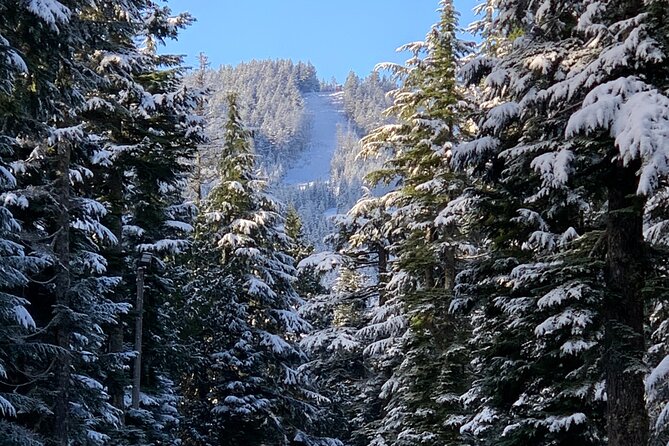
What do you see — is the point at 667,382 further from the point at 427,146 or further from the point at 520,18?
the point at 427,146

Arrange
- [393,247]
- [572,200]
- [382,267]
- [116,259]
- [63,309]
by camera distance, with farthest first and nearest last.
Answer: [382,267], [393,247], [116,259], [63,309], [572,200]

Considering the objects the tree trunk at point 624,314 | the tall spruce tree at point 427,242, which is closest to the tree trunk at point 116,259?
the tall spruce tree at point 427,242

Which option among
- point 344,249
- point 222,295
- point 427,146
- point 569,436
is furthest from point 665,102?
point 222,295

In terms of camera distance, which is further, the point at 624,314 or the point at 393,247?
the point at 393,247

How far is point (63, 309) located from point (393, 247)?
9.53m

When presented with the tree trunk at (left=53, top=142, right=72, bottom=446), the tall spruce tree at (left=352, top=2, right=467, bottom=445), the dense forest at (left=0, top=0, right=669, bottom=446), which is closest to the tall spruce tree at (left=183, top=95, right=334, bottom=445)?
the dense forest at (left=0, top=0, right=669, bottom=446)

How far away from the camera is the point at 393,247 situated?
62.0 ft

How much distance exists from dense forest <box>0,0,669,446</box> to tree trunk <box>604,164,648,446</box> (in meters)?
0.03

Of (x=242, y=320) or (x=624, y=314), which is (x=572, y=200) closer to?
(x=624, y=314)

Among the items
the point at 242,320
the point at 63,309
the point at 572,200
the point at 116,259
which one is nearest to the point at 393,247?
the point at 116,259

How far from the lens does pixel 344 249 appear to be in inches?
923

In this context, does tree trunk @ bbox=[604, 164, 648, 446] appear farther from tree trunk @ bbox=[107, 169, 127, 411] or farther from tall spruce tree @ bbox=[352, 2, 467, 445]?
tree trunk @ bbox=[107, 169, 127, 411]

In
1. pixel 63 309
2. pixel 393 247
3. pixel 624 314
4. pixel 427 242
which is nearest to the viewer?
pixel 624 314

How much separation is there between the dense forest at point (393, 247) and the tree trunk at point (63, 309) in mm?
42
